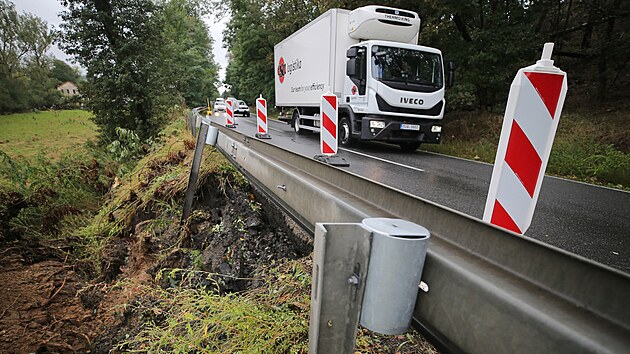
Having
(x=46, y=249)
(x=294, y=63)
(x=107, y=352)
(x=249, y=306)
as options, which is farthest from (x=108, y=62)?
(x=249, y=306)

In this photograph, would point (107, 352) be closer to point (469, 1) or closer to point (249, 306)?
point (249, 306)

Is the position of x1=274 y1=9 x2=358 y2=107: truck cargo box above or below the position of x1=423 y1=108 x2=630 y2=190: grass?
above

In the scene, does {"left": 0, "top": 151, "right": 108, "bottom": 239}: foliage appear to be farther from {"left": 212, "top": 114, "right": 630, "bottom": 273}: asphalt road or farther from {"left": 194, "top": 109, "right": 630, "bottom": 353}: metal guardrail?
{"left": 194, "top": 109, "right": 630, "bottom": 353}: metal guardrail

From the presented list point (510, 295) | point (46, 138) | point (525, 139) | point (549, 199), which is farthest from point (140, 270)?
point (46, 138)

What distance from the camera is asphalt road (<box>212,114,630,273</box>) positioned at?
348cm

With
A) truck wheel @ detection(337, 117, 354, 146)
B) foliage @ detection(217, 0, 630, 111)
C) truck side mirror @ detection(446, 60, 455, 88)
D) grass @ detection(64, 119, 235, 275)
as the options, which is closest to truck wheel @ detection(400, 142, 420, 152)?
truck wheel @ detection(337, 117, 354, 146)

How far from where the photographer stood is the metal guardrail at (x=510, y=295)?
1.81 ft

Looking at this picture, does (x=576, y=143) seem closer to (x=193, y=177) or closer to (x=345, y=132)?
(x=345, y=132)

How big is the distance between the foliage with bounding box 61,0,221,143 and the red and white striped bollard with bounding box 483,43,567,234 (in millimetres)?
13656

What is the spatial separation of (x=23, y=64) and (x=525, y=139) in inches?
2562

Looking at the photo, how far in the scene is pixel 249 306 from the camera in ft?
6.21

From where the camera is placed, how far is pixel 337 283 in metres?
0.85

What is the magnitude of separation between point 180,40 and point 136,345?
41802mm

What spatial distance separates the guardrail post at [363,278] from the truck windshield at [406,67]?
877 cm
